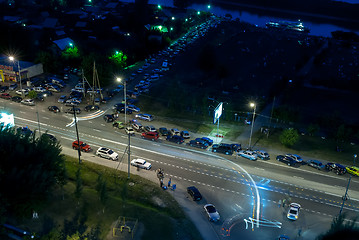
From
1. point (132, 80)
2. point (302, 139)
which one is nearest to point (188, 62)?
point (132, 80)

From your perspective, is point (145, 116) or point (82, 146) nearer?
point (82, 146)

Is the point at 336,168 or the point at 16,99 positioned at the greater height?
the point at 16,99

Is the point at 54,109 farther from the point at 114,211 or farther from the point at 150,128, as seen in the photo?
the point at 114,211

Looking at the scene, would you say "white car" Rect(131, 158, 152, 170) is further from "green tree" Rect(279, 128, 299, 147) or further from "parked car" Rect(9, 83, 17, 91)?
"parked car" Rect(9, 83, 17, 91)

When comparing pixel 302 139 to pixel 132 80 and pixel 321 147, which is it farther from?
pixel 132 80

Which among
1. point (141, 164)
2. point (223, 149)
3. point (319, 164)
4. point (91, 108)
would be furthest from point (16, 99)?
point (319, 164)

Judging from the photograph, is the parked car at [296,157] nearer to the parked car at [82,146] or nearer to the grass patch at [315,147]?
the grass patch at [315,147]

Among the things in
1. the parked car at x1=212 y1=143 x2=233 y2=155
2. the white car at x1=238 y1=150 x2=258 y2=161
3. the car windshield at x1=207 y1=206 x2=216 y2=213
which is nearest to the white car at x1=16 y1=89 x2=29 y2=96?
the parked car at x1=212 y1=143 x2=233 y2=155
